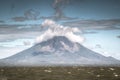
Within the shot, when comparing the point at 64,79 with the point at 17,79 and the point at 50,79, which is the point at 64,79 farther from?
the point at 17,79

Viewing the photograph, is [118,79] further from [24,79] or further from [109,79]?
[24,79]

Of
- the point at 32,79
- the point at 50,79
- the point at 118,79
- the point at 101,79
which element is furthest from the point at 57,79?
the point at 118,79

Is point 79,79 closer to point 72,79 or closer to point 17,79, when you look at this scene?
point 72,79

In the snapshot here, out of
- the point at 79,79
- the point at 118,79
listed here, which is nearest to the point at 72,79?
the point at 79,79

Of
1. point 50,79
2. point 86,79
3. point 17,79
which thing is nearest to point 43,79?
point 50,79

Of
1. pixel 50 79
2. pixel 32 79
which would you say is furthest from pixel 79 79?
pixel 32 79
